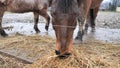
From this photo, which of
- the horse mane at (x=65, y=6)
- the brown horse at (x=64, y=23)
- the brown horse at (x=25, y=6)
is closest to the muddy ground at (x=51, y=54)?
the brown horse at (x=64, y=23)

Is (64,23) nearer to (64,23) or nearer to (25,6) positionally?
(64,23)

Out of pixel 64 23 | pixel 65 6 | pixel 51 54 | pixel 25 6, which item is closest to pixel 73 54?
pixel 51 54

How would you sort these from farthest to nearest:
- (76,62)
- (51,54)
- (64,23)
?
(51,54) < (76,62) < (64,23)

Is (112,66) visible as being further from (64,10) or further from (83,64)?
(64,10)

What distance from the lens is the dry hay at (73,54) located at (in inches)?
180

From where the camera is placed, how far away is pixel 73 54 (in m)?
4.75

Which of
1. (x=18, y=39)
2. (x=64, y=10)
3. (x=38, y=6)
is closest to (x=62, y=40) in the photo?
(x=64, y=10)

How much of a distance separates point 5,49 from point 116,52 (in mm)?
2456

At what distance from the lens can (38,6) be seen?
8992 millimetres

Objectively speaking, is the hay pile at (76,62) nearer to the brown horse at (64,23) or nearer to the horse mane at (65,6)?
the brown horse at (64,23)

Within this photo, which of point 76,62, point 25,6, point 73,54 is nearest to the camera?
point 76,62

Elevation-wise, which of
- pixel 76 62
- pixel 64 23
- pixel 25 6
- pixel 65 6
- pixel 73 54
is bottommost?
Result: pixel 76 62

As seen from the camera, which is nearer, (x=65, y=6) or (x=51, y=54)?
(x=65, y=6)

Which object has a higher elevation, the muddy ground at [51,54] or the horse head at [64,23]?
the horse head at [64,23]
